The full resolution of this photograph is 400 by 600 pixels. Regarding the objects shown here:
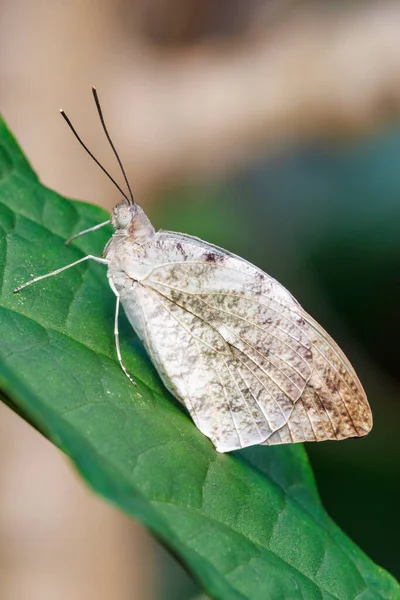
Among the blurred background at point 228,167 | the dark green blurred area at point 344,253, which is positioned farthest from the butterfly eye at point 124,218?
the dark green blurred area at point 344,253

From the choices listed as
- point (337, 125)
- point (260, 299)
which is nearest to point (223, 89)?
point (337, 125)

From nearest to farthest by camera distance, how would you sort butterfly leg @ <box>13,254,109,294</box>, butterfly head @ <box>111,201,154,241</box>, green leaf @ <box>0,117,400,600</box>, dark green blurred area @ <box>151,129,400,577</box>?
green leaf @ <box>0,117,400,600</box> → butterfly leg @ <box>13,254,109,294</box> → butterfly head @ <box>111,201,154,241</box> → dark green blurred area @ <box>151,129,400,577</box>

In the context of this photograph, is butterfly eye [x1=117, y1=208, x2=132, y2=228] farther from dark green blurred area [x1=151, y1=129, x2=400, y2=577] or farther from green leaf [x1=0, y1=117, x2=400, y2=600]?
dark green blurred area [x1=151, y1=129, x2=400, y2=577]

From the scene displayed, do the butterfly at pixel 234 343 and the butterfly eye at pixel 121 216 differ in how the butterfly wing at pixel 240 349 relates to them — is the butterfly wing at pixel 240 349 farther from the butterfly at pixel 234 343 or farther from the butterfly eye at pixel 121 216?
the butterfly eye at pixel 121 216

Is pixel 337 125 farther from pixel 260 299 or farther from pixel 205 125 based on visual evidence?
pixel 260 299

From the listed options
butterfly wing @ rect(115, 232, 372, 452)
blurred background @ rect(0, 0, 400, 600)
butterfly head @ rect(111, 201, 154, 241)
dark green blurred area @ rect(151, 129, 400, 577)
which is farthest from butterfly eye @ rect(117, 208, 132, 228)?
dark green blurred area @ rect(151, 129, 400, 577)

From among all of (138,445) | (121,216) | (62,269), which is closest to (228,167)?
(121,216)

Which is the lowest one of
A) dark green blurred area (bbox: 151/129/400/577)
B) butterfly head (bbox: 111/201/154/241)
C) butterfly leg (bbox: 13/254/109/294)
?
dark green blurred area (bbox: 151/129/400/577)
